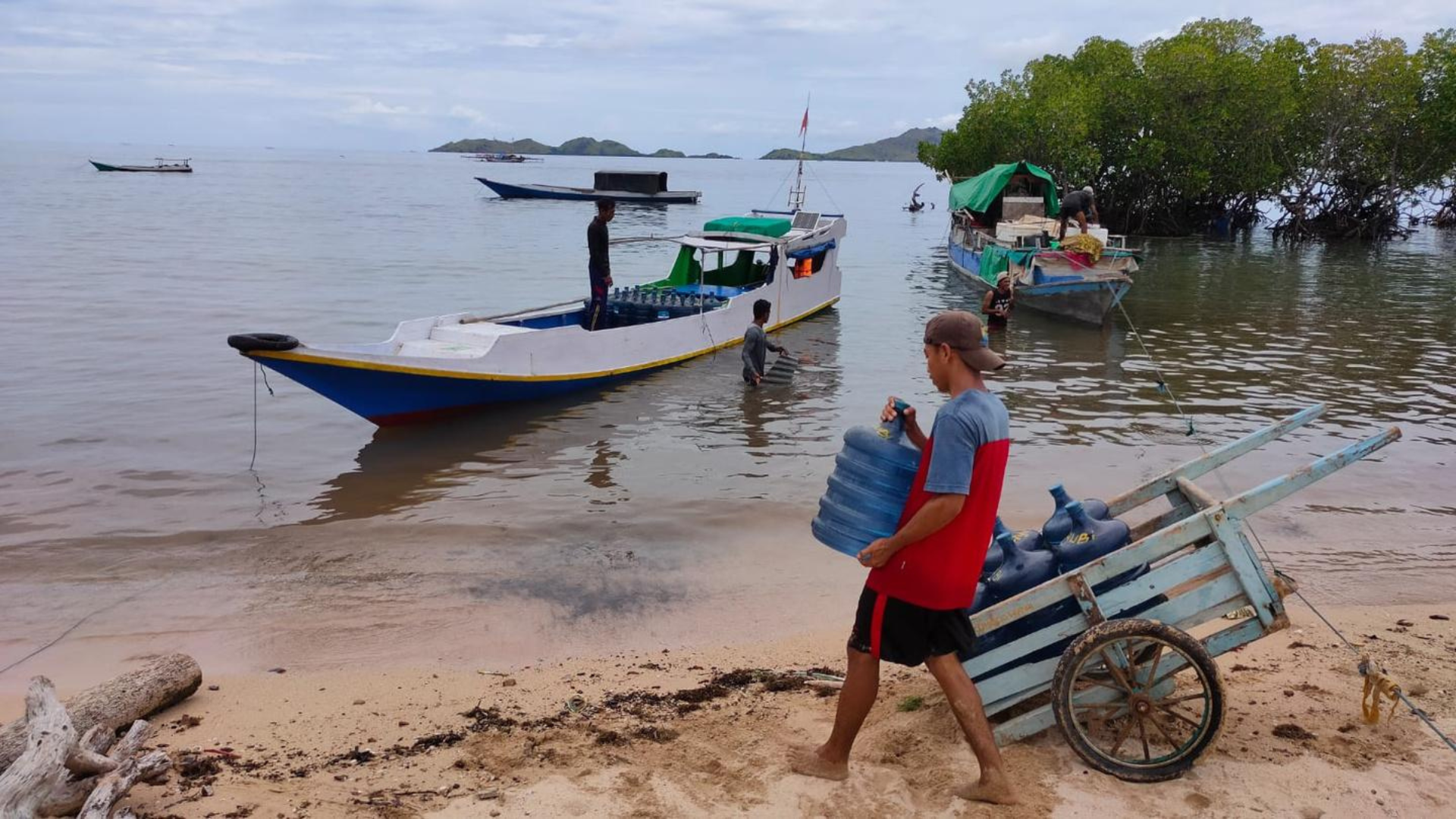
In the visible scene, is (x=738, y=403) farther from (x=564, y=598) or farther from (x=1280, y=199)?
(x=1280, y=199)

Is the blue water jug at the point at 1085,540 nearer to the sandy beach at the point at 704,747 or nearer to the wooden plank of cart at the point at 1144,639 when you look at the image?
the wooden plank of cart at the point at 1144,639

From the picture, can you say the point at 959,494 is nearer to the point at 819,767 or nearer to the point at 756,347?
the point at 819,767

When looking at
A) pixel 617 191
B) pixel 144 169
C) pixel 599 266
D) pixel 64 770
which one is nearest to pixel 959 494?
pixel 64 770

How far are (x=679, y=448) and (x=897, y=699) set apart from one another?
21.3 feet

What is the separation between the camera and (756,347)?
43.8 feet

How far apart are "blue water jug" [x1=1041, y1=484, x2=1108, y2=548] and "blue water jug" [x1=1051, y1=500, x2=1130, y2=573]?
5 cm

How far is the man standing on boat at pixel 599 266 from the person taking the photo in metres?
12.5

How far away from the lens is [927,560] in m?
3.51

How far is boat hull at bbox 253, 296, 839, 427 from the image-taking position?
987 centimetres

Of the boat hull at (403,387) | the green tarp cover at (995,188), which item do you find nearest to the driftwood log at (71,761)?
the boat hull at (403,387)

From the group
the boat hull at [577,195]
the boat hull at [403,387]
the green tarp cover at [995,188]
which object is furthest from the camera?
the boat hull at [577,195]

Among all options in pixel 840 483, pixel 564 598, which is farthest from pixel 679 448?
pixel 840 483

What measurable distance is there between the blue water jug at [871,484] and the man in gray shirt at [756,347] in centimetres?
945

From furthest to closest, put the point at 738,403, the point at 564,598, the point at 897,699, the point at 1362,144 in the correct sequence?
1. the point at 1362,144
2. the point at 738,403
3. the point at 564,598
4. the point at 897,699
